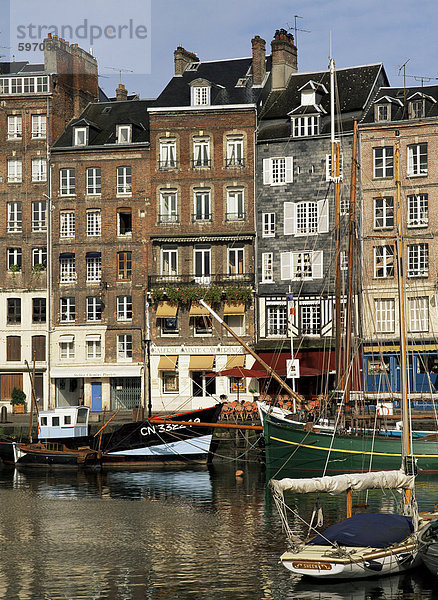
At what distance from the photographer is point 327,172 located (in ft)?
222

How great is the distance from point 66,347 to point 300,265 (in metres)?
17.8

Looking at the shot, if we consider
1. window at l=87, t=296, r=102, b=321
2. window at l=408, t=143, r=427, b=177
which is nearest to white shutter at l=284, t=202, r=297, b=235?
window at l=408, t=143, r=427, b=177

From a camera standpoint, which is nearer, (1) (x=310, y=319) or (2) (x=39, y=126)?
(1) (x=310, y=319)

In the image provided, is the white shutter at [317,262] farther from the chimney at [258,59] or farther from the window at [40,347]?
the window at [40,347]

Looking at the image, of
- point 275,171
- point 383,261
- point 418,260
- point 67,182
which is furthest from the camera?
point 67,182

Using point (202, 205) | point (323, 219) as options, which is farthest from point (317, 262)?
point (202, 205)

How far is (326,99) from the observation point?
6981 centimetres

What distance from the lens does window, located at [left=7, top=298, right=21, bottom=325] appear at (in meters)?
72.4

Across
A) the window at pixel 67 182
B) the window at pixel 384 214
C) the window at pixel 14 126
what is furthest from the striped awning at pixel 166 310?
the window at pixel 14 126

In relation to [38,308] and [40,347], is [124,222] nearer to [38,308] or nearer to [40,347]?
[38,308]

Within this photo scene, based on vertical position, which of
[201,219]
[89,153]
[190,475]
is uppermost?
[89,153]

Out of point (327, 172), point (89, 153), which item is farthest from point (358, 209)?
point (89, 153)

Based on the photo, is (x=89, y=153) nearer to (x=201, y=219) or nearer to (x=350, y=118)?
(x=201, y=219)

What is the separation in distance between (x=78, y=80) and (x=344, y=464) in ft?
138
